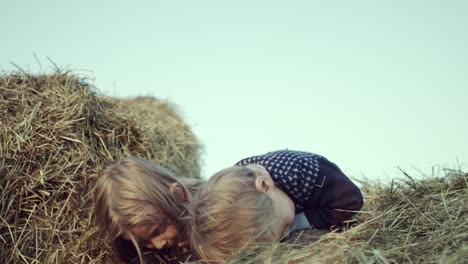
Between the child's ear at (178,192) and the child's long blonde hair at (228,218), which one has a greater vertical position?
the child's long blonde hair at (228,218)

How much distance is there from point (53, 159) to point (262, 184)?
126cm

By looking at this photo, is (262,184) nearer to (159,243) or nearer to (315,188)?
(315,188)

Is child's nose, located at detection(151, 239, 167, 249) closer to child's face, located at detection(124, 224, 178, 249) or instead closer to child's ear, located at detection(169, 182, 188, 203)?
child's face, located at detection(124, 224, 178, 249)

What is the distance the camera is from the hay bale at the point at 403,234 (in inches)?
72.7

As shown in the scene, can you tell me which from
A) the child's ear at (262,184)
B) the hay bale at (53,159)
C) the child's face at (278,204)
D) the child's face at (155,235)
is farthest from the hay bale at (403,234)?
the hay bale at (53,159)

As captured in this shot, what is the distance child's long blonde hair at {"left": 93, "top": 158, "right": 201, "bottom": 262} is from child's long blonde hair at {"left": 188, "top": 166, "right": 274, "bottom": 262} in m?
0.33

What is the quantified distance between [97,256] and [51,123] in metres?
0.84

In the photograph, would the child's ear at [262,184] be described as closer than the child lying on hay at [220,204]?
No

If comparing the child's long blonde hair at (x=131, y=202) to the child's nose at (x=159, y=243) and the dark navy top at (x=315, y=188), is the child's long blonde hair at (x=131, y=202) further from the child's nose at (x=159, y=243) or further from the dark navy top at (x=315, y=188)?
the dark navy top at (x=315, y=188)

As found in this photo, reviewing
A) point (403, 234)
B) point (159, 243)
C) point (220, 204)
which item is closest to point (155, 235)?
point (159, 243)

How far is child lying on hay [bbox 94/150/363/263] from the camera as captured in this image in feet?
7.98

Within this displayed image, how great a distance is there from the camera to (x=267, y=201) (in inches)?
102

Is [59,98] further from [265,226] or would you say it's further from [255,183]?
[265,226]


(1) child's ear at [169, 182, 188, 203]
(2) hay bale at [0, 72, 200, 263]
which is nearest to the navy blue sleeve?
(1) child's ear at [169, 182, 188, 203]
